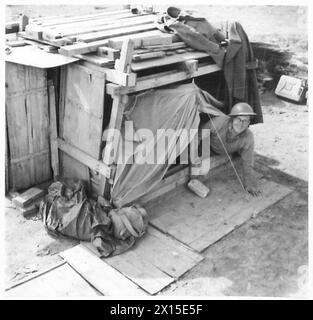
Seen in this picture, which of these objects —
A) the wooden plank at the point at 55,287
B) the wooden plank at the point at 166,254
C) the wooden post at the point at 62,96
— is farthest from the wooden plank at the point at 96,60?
the wooden plank at the point at 55,287

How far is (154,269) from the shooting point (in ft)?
17.9

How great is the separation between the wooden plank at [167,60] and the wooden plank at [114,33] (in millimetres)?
768

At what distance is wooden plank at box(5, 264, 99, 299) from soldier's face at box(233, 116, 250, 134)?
Answer: 3.43 m

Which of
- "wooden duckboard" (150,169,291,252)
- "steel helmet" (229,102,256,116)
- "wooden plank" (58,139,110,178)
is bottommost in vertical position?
"wooden duckboard" (150,169,291,252)

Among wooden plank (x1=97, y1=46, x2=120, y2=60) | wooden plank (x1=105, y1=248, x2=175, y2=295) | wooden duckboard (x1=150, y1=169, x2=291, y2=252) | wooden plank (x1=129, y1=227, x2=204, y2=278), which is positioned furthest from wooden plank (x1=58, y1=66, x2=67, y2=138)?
wooden plank (x1=105, y1=248, x2=175, y2=295)

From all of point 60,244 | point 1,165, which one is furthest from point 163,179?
point 1,165

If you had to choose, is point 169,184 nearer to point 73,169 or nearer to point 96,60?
point 73,169

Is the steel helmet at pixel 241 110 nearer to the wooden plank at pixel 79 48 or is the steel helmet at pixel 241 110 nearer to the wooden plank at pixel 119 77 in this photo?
the wooden plank at pixel 119 77

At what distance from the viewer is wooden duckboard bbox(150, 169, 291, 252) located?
6.15 meters

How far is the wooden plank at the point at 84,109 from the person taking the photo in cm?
586

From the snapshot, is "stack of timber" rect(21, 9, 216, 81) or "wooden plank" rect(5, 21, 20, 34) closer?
"stack of timber" rect(21, 9, 216, 81)

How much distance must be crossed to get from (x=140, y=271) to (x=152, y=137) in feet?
6.25

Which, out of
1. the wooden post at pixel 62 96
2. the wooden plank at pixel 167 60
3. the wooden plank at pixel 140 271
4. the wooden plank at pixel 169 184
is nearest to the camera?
the wooden plank at pixel 140 271

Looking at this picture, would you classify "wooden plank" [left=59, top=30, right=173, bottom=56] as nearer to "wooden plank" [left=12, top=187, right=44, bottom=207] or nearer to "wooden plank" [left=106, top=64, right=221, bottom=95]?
"wooden plank" [left=106, top=64, right=221, bottom=95]
